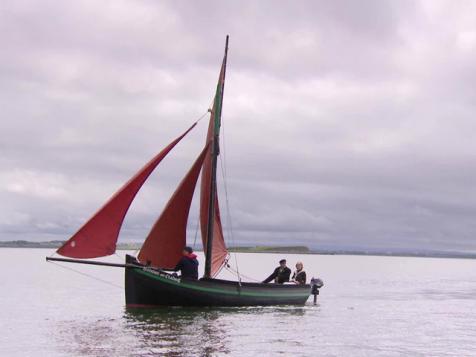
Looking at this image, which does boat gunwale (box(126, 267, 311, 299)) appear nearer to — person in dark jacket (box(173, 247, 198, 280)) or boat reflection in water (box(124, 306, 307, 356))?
person in dark jacket (box(173, 247, 198, 280))

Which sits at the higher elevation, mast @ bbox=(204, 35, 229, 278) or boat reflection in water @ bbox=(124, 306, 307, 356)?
mast @ bbox=(204, 35, 229, 278)

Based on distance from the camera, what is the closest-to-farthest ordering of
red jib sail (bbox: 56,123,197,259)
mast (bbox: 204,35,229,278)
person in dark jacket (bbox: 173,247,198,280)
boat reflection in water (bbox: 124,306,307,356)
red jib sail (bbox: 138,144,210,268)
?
boat reflection in water (bbox: 124,306,307,356), red jib sail (bbox: 56,123,197,259), person in dark jacket (bbox: 173,247,198,280), red jib sail (bbox: 138,144,210,268), mast (bbox: 204,35,229,278)

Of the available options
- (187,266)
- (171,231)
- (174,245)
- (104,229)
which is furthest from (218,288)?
(104,229)

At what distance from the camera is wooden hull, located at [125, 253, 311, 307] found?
33375 mm

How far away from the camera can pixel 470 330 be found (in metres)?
34.0

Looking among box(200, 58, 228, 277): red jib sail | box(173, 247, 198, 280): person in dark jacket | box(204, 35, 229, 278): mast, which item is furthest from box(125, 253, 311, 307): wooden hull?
box(200, 58, 228, 277): red jib sail

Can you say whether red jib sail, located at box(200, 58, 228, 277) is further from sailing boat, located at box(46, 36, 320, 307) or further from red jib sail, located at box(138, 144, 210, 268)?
red jib sail, located at box(138, 144, 210, 268)

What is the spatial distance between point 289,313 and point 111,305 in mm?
11755

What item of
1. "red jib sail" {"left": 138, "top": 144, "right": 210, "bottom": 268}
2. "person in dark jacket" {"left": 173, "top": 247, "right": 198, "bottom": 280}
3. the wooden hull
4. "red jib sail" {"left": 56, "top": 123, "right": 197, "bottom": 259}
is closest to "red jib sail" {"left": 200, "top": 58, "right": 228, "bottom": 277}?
"red jib sail" {"left": 138, "top": 144, "right": 210, "bottom": 268}

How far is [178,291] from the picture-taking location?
3372 cm

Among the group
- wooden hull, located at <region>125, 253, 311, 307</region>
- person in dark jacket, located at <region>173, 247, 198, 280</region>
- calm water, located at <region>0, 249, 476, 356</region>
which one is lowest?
calm water, located at <region>0, 249, 476, 356</region>

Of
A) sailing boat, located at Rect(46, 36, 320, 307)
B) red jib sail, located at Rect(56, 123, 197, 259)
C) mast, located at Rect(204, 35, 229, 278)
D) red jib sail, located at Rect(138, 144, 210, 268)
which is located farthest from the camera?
mast, located at Rect(204, 35, 229, 278)

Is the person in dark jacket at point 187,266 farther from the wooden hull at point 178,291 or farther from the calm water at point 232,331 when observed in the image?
the calm water at point 232,331

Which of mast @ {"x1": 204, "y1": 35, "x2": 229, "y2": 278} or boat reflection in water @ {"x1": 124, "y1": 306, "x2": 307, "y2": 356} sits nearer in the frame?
boat reflection in water @ {"x1": 124, "y1": 306, "x2": 307, "y2": 356}
